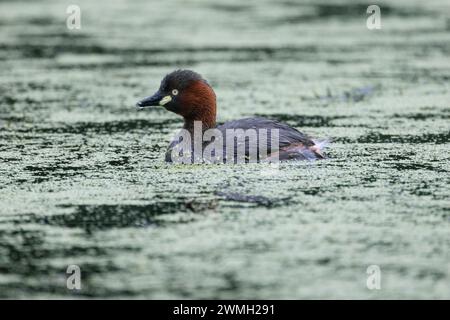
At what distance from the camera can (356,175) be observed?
318 inches

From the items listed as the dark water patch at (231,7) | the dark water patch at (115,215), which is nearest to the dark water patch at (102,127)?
the dark water patch at (115,215)

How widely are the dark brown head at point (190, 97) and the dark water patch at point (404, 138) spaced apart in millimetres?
1239

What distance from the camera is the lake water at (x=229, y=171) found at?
231 inches

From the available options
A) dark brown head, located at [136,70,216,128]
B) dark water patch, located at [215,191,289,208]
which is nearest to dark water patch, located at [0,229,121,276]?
dark water patch, located at [215,191,289,208]

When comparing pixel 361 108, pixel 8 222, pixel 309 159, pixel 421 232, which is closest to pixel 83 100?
pixel 361 108

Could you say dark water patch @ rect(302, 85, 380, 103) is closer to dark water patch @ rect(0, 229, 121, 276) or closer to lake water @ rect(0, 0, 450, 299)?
lake water @ rect(0, 0, 450, 299)

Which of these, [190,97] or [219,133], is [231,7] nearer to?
[190,97]

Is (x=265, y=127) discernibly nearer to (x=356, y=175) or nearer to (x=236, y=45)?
(x=356, y=175)

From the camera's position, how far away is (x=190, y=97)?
905 centimetres

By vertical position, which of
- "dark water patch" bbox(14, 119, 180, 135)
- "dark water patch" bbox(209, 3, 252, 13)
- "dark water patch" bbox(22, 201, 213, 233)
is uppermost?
"dark water patch" bbox(209, 3, 252, 13)

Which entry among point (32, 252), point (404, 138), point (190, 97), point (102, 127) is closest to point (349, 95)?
point (404, 138)

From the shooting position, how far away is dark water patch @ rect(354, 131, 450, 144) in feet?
31.0

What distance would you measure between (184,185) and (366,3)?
11.7 meters

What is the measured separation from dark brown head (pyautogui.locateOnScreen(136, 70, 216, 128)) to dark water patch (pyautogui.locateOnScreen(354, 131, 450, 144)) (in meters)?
1.24
